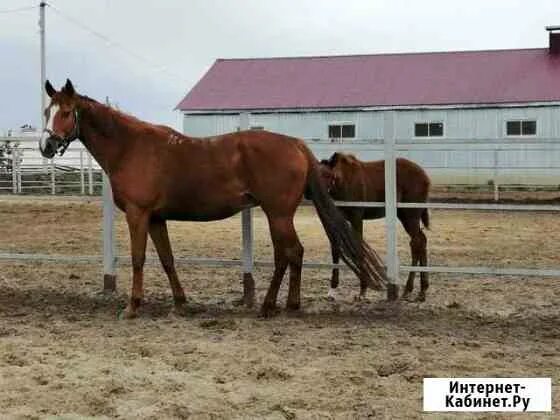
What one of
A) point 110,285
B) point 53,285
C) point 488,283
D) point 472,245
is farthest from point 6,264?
point 472,245

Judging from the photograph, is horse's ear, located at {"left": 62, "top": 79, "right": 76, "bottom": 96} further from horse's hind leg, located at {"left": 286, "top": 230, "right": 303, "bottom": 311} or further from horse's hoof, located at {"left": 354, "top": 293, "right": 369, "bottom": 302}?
horse's hoof, located at {"left": 354, "top": 293, "right": 369, "bottom": 302}

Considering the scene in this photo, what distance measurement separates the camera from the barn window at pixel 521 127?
827 inches

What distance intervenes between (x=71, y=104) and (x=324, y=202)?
7.00 ft

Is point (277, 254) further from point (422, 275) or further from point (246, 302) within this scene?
point (422, 275)

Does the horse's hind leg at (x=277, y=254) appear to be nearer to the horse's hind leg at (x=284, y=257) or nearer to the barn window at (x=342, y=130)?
the horse's hind leg at (x=284, y=257)

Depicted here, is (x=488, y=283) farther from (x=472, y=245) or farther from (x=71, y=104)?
(x=71, y=104)

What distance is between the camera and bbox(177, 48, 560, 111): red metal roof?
21.8m

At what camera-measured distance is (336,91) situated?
23.3 m

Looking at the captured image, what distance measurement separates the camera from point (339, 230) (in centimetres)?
577

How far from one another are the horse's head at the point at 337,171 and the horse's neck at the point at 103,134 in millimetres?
1766

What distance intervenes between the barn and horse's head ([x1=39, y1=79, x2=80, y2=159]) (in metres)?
14.2

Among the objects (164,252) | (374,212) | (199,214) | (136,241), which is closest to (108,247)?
(164,252)

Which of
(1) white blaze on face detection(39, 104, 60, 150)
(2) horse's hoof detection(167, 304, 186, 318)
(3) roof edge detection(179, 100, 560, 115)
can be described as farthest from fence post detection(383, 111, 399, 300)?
(3) roof edge detection(179, 100, 560, 115)

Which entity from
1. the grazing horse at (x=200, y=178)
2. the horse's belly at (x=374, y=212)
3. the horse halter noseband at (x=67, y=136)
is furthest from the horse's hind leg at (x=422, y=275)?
the horse halter noseband at (x=67, y=136)
